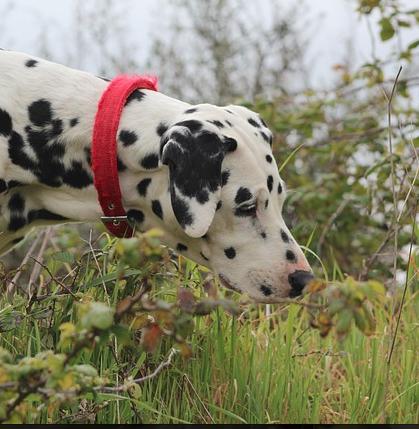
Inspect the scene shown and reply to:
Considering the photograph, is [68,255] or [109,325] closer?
[109,325]

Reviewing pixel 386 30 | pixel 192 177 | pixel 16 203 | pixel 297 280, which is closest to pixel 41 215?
pixel 16 203

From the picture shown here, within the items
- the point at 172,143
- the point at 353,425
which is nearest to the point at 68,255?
the point at 172,143

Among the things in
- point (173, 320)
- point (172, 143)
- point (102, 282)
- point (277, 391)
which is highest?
point (172, 143)

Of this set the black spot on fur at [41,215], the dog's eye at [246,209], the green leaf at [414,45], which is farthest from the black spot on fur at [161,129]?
the green leaf at [414,45]

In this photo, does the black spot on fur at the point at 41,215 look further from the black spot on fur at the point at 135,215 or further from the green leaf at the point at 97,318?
the green leaf at the point at 97,318

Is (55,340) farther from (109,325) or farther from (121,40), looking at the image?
(121,40)

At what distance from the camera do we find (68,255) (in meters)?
3.11

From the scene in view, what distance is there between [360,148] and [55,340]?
3591mm

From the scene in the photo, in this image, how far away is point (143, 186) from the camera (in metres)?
2.85

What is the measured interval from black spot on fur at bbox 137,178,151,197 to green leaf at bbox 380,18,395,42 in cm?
211

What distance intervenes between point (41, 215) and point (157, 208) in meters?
0.46

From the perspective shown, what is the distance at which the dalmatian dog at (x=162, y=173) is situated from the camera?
8.67ft

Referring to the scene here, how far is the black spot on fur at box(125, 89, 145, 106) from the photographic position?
2949 millimetres

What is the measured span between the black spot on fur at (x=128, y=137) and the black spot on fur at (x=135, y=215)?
0.22m
